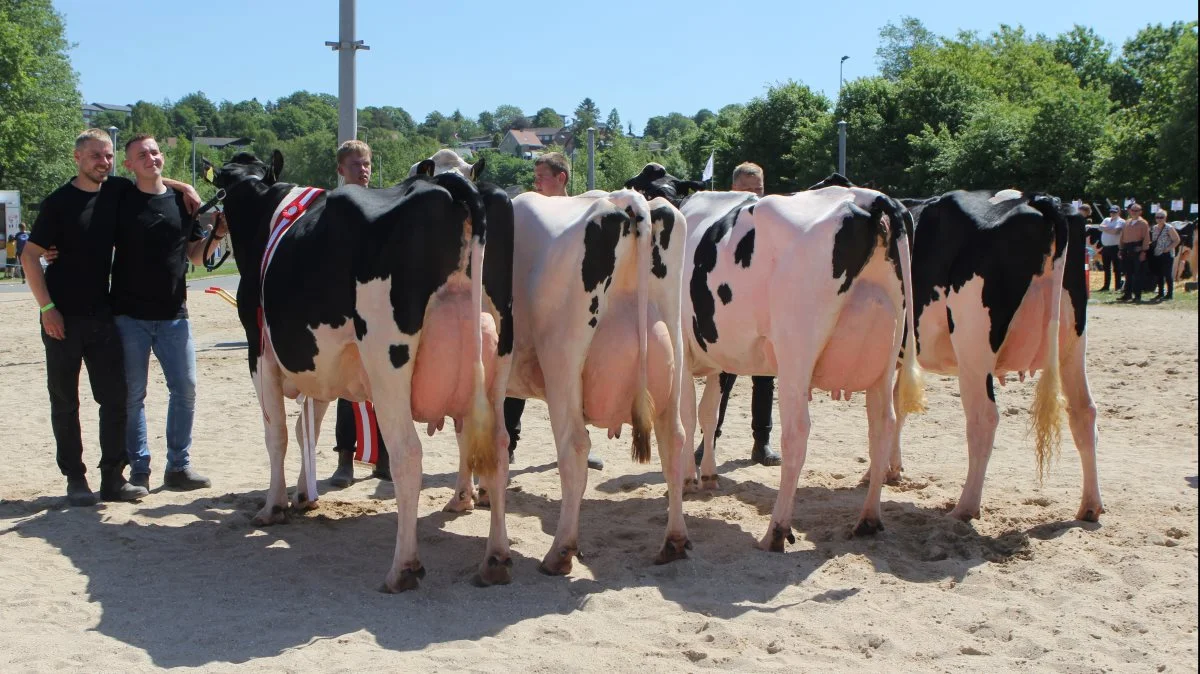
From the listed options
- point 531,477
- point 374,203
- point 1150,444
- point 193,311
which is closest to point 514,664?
point 374,203

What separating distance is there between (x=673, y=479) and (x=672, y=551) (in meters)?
0.42

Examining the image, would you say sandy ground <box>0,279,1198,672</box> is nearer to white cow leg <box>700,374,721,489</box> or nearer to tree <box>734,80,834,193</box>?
white cow leg <box>700,374,721,489</box>

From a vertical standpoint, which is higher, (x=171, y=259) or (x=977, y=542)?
(x=171, y=259)

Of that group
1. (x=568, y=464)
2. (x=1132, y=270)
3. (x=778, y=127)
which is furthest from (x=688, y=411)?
(x=778, y=127)

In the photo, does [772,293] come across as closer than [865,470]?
Yes

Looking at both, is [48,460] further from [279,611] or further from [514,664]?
[514,664]

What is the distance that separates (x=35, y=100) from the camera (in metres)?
52.7

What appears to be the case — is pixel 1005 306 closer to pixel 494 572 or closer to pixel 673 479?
pixel 673 479

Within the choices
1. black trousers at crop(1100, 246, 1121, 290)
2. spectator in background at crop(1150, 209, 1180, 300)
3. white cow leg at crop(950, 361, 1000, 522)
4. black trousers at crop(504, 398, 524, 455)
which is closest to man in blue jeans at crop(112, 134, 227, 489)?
black trousers at crop(504, 398, 524, 455)

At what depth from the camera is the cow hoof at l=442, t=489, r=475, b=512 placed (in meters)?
7.41

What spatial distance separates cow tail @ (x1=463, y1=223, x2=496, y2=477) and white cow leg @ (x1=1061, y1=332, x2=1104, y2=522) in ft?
12.9

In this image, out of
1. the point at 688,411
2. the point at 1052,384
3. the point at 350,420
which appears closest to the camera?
the point at 1052,384

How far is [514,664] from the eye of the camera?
468cm

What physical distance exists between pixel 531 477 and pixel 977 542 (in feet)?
11.6
